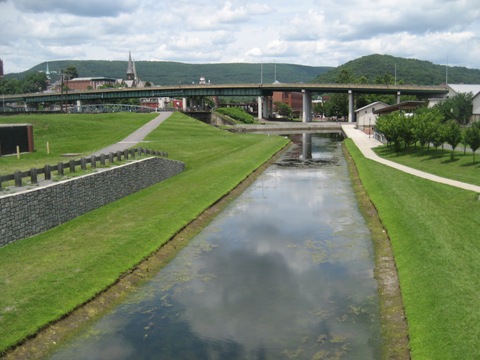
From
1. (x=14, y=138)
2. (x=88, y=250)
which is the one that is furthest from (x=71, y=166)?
(x=14, y=138)

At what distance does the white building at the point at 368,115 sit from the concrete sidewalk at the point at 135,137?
1979 inches

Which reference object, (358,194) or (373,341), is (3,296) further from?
(358,194)

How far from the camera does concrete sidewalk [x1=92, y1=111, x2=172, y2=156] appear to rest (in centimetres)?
5362

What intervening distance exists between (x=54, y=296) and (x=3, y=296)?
169cm

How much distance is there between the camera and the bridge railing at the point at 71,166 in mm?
27016

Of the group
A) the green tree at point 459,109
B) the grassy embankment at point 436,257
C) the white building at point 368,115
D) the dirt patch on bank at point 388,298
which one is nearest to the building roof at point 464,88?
the white building at point 368,115

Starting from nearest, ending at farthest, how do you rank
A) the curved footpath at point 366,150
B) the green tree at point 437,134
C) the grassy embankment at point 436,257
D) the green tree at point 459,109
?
the grassy embankment at point 436,257 → the curved footpath at point 366,150 → the green tree at point 437,134 → the green tree at point 459,109

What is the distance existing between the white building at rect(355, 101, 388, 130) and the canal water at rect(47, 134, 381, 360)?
96884 millimetres

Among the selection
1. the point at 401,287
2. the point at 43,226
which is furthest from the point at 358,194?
the point at 43,226

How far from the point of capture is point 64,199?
29.4m

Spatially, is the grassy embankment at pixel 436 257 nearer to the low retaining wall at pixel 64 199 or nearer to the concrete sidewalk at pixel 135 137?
the low retaining wall at pixel 64 199

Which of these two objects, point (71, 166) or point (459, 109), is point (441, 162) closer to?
point (71, 166)

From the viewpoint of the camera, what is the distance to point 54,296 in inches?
758

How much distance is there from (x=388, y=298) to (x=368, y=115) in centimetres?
11390
